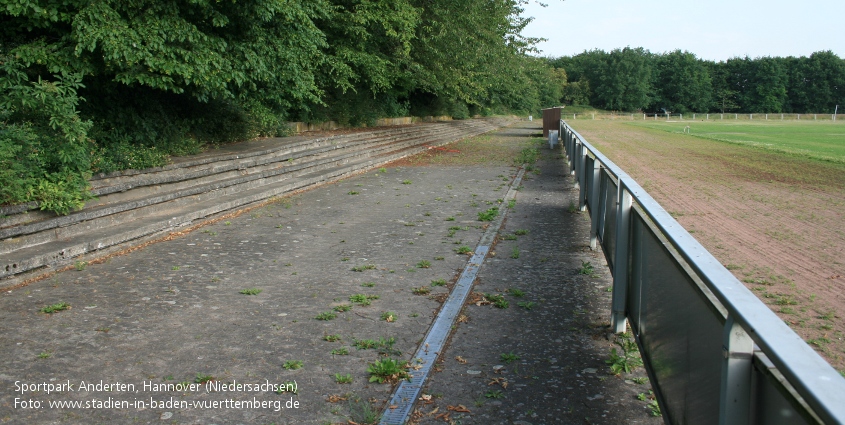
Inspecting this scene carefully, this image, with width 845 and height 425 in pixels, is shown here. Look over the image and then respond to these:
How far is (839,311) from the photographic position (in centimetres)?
539

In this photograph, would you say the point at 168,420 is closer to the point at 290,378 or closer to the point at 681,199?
the point at 290,378

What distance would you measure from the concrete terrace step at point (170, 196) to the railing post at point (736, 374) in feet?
20.0

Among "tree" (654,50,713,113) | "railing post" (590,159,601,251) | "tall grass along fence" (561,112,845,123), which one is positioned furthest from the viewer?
"tree" (654,50,713,113)

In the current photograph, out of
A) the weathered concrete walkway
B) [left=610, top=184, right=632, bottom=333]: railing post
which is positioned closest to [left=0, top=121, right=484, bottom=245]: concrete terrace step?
the weathered concrete walkway

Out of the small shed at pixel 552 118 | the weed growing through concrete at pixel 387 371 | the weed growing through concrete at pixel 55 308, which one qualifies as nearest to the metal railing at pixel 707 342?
the weed growing through concrete at pixel 387 371

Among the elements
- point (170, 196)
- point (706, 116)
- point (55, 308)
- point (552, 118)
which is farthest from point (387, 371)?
point (706, 116)

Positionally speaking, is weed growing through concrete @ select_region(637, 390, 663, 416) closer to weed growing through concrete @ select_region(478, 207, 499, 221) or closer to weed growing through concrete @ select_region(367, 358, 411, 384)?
weed growing through concrete @ select_region(367, 358, 411, 384)

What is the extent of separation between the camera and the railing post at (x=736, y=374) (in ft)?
6.48

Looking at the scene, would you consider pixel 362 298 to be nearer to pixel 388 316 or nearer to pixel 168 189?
pixel 388 316

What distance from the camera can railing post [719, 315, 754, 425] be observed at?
6.48 ft

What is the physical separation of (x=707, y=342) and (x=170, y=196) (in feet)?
27.7

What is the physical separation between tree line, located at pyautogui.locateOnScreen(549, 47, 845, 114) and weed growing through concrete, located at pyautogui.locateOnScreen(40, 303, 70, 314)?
119 m

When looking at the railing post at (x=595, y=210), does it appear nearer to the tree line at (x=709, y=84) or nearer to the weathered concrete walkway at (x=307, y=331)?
the weathered concrete walkway at (x=307, y=331)

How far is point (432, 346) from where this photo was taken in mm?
4688
